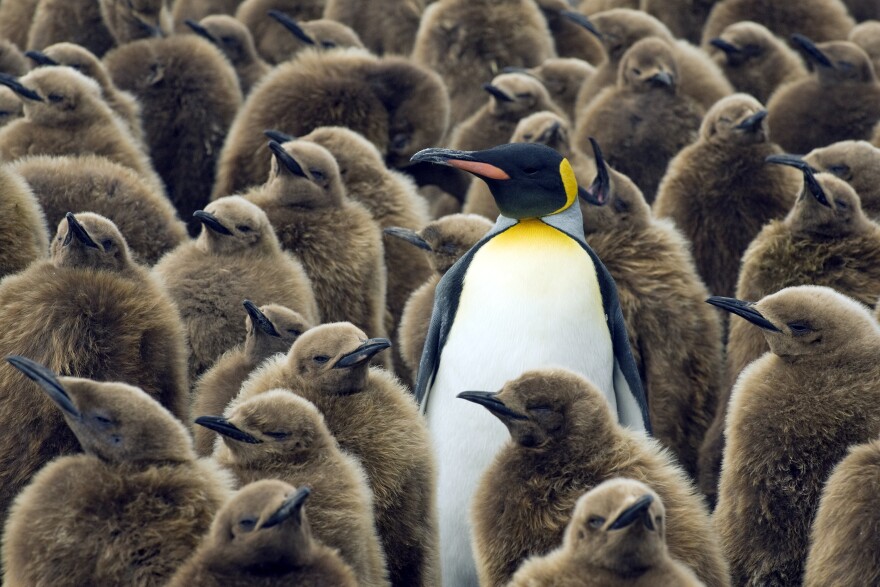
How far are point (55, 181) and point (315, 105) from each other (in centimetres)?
133

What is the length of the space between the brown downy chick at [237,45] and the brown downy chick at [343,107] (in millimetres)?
911

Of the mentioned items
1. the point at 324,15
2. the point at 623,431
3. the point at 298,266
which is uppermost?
the point at 623,431

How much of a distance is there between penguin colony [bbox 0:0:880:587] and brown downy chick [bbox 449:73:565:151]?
2 cm

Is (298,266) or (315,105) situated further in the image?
(315,105)

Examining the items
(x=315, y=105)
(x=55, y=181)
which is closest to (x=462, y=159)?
(x=55, y=181)

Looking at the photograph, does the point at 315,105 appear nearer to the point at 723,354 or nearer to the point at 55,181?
the point at 55,181

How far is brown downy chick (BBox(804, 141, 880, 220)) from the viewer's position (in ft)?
16.9

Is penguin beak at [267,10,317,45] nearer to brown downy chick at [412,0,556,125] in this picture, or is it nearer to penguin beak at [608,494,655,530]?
brown downy chick at [412,0,556,125]

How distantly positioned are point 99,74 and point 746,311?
3.07m

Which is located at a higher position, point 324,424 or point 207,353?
point 324,424

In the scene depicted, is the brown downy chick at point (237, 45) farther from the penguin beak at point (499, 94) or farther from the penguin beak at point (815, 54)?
the penguin beak at point (815, 54)

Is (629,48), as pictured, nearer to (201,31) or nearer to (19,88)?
(201,31)

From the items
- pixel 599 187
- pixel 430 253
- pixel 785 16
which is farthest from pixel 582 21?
pixel 430 253

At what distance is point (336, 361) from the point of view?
3732 millimetres
